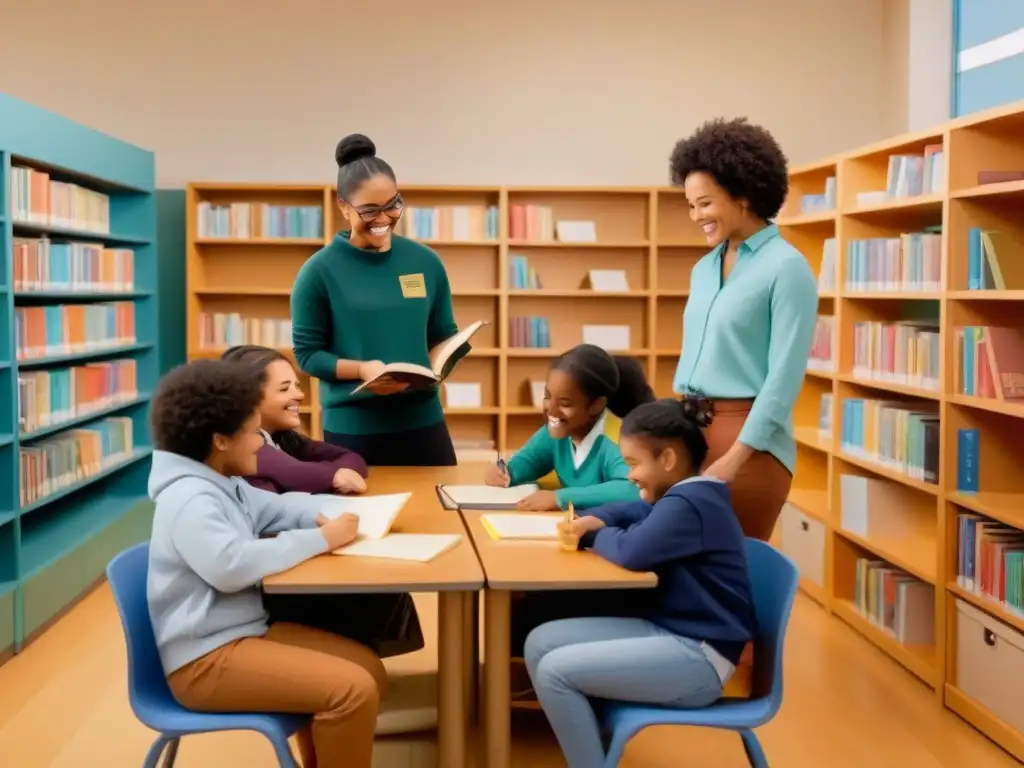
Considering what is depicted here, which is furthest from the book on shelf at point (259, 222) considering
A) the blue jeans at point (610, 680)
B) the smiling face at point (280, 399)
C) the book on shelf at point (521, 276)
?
the blue jeans at point (610, 680)

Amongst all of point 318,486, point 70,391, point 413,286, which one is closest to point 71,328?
point 70,391

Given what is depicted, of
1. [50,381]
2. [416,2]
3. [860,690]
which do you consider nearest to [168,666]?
[860,690]

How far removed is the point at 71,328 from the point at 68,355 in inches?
7.4

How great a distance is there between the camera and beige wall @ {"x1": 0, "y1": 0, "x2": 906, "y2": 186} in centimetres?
649

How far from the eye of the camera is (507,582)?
219 cm

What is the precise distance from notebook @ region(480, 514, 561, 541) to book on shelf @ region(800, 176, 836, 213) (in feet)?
9.29

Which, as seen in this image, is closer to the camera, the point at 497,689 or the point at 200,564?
the point at 200,564

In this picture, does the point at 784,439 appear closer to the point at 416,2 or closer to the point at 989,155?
the point at 989,155

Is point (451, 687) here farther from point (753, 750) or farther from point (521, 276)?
point (521, 276)

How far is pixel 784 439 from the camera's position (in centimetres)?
275

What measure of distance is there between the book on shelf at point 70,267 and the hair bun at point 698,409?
9.46ft

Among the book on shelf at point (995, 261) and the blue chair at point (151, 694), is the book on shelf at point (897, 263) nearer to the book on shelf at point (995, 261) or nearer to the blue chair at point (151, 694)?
the book on shelf at point (995, 261)

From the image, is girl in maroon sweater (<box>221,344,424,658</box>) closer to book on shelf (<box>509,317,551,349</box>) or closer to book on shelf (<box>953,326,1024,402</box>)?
book on shelf (<box>953,326,1024,402</box>)

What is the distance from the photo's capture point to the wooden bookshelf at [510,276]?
6.46m
